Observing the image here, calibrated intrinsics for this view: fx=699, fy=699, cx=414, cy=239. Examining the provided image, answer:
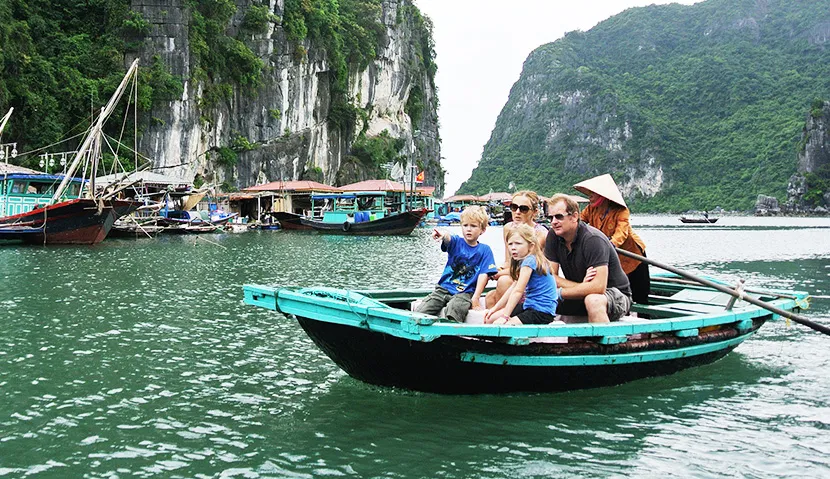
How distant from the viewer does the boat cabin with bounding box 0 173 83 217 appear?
27.2 metres

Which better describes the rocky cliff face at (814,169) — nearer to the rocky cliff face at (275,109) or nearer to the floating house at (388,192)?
the rocky cliff face at (275,109)

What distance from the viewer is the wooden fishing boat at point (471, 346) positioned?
5.63 m

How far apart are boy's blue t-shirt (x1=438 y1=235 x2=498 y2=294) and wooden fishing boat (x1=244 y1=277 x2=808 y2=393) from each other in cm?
83

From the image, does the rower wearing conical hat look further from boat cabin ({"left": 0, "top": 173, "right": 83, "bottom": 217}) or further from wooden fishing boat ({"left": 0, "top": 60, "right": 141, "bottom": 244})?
boat cabin ({"left": 0, "top": 173, "right": 83, "bottom": 217})

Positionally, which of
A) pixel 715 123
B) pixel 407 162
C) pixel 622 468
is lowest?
pixel 622 468

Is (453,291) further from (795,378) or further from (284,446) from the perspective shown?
(795,378)

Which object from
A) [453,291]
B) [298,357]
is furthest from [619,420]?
[298,357]

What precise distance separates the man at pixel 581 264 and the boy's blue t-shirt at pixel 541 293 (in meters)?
0.40

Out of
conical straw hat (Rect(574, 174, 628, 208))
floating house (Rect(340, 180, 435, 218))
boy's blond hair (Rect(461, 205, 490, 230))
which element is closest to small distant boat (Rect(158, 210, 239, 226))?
floating house (Rect(340, 180, 435, 218))

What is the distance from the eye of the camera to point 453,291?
6.61 m

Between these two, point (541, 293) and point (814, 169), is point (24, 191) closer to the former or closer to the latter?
point (541, 293)

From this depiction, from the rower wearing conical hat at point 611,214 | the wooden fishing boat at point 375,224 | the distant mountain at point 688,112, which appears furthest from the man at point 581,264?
the distant mountain at point 688,112

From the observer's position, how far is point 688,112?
160500mm

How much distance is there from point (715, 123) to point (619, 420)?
162 m
